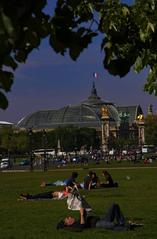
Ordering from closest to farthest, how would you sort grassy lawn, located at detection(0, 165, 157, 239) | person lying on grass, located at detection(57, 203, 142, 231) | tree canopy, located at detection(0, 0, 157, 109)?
tree canopy, located at detection(0, 0, 157, 109) < grassy lawn, located at detection(0, 165, 157, 239) < person lying on grass, located at detection(57, 203, 142, 231)

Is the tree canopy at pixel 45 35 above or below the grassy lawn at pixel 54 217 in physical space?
above

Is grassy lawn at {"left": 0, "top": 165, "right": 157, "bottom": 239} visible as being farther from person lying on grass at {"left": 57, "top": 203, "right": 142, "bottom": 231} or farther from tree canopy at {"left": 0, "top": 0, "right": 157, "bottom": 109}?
tree canopy at {"left": 0, "top": 0, "right": 157, "bottom": 109}

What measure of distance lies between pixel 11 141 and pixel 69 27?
161 m

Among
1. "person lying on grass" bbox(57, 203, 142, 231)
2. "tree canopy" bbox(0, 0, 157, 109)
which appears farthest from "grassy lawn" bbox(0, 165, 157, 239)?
"tree canopy" bbox(0, 0, 157, 109)

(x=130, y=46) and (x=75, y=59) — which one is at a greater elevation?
(x=130, y=46)

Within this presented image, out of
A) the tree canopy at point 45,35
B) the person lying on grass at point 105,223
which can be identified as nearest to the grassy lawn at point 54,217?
the person lying on grass at point 105,223

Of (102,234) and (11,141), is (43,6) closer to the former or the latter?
(102,234)

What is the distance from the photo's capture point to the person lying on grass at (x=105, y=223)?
45.4 ft

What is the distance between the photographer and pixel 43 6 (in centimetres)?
286

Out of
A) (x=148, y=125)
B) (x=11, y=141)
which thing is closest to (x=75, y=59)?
(x=11, y=141)

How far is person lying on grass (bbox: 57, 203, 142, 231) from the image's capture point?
13.9 m

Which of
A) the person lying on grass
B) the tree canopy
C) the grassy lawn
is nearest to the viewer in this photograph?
the tree canopy

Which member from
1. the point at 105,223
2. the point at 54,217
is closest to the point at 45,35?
the point at 105,223

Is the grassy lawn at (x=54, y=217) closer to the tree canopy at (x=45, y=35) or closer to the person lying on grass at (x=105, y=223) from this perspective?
the person lying on grass at (x=105, y=223)
